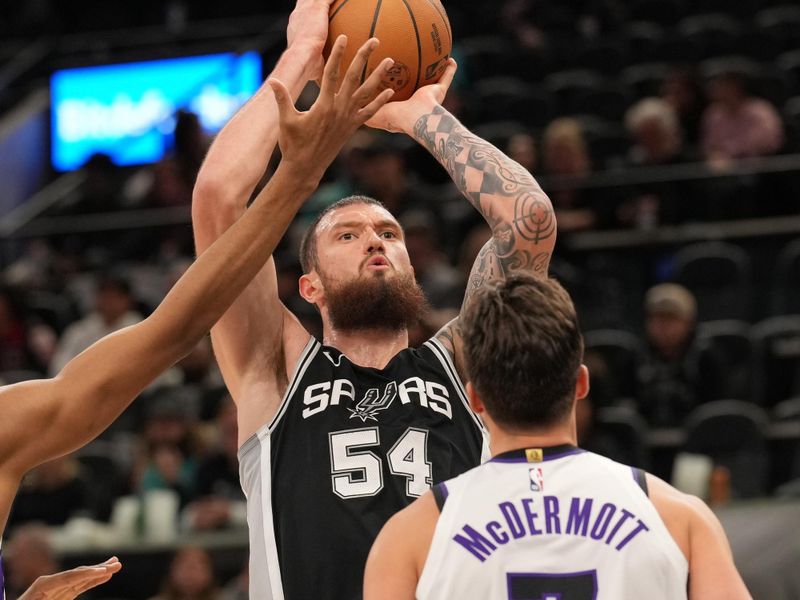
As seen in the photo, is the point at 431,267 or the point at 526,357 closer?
the point at 526,357

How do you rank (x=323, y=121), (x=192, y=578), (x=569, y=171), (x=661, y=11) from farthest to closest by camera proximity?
(x=661, y=11)
(x=569, y=171)
(x=192, y=578)
(x=323, y=121)

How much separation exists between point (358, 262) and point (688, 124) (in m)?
7.91

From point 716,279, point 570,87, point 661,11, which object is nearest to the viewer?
point 716,279

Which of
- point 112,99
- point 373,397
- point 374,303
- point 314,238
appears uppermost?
point 112,99

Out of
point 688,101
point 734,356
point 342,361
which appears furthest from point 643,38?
point 342,361

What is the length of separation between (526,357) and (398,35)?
62.0 inches

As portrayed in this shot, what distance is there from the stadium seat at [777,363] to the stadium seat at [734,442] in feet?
2.64

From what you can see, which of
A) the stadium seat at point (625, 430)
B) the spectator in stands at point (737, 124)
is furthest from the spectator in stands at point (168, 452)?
the spectator in stands at point (737, 124)

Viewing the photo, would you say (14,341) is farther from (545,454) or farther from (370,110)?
(545,454)

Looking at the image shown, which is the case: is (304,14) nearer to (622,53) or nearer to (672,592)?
(672,592)

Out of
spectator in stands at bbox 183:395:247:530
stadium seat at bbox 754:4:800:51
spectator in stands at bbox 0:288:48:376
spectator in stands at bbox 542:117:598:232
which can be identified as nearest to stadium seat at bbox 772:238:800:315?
spectator in stands at bbox 542:117:598:232

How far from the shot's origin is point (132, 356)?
262cm

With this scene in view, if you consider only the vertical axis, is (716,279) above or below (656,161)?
below

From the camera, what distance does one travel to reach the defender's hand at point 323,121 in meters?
2.72
